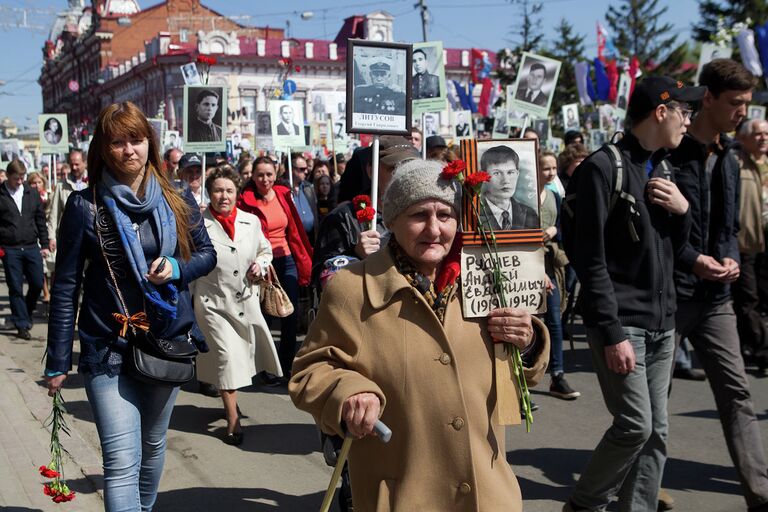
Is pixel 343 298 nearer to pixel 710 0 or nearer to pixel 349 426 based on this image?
pixel 349 426

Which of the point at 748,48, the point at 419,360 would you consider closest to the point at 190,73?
the point at 748,48

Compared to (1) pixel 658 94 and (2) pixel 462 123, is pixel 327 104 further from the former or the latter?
(1) pixel 658 94

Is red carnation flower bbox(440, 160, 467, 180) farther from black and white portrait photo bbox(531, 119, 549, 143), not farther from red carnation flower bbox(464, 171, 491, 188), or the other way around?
black and white portrait photo bbox(531, 119, 549, 143)

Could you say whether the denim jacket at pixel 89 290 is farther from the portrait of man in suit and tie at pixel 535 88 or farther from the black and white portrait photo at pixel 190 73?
the black and white portrait photo at pixel 190 73

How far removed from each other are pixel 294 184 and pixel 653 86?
24.2 ft

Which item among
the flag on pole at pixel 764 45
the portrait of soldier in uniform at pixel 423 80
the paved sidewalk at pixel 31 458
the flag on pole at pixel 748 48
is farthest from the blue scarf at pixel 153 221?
the flag on pole at pixel 748 48

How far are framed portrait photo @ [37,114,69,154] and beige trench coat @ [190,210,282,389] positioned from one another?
10051mm

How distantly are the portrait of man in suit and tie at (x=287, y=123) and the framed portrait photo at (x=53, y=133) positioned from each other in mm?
5007

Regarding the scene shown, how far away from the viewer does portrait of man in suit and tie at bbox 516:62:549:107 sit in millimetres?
10219

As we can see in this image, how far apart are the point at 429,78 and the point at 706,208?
14.0 ft

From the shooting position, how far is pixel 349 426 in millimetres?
2520

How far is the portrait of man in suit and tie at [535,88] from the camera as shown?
402 inches

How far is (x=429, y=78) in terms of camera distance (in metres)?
8.35

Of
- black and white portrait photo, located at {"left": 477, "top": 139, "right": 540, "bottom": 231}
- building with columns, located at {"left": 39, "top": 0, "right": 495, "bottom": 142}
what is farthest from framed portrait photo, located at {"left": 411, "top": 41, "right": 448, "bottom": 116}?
building with columns, located at {"left": 39, "top": 0, "right": 495, "bottom": 142}
